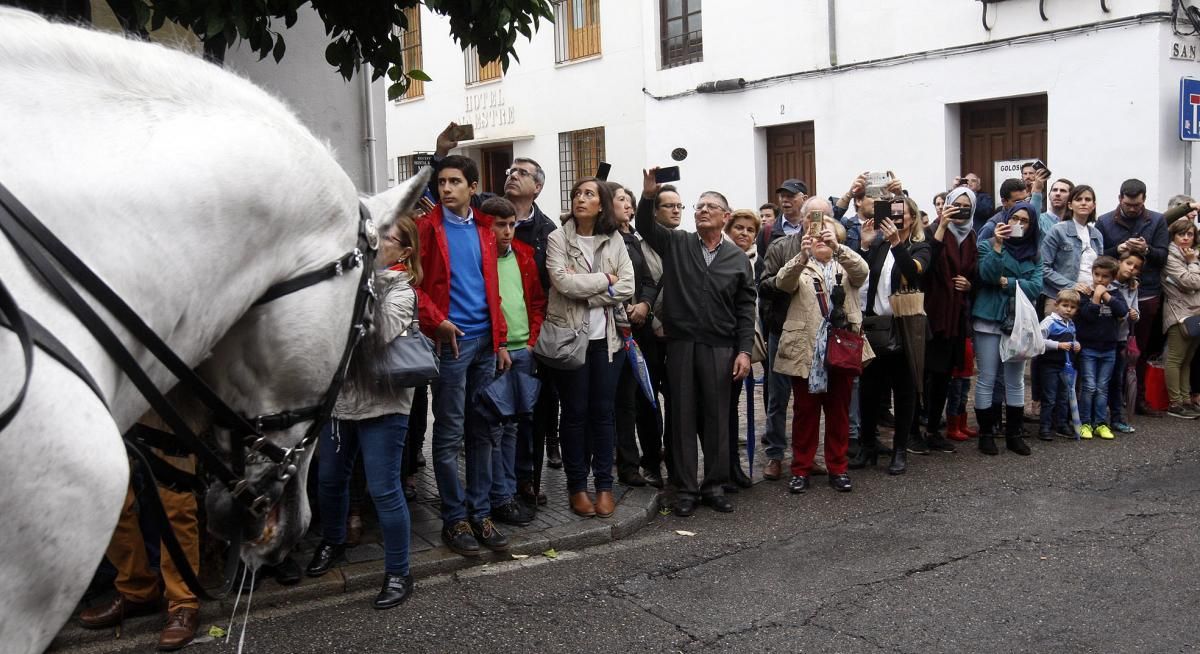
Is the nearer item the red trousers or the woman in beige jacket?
the woman in beige jacket

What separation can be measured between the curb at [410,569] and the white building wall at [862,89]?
8874 mm

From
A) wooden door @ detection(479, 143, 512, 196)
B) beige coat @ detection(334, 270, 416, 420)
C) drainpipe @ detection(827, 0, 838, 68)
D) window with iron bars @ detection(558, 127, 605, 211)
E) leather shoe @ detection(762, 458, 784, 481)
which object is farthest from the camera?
wooden door @ detection(479, 143, 512, 196)

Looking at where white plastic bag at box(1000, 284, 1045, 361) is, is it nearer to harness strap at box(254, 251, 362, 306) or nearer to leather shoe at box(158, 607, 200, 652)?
leather shoe at box(158, 607, 200, 652)

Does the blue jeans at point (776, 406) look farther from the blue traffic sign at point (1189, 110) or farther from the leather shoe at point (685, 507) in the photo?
the blue traffic sign at point (1189, 110)

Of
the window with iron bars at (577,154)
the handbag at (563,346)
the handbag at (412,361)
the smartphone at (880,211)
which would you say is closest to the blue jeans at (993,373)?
the smartphone at (880,211)

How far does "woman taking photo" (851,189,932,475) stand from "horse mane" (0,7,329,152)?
5908mm

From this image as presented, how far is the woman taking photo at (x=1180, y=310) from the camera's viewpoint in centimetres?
954

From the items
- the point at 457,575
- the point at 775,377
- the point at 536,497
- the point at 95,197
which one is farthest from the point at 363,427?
the point at 775,377

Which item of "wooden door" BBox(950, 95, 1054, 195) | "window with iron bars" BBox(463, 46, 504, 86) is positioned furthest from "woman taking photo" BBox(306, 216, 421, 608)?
"window with iron bars" BBox(463, 46, 504, 86)

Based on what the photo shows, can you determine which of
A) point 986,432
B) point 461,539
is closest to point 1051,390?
point 986,432

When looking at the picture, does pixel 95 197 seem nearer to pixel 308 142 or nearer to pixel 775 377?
pixel 308 142

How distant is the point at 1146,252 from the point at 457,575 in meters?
7.11

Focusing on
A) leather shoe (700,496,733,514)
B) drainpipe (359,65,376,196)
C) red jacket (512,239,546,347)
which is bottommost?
leather shoe (700,496,733,514)

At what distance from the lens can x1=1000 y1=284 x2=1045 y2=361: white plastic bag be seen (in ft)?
26.4
